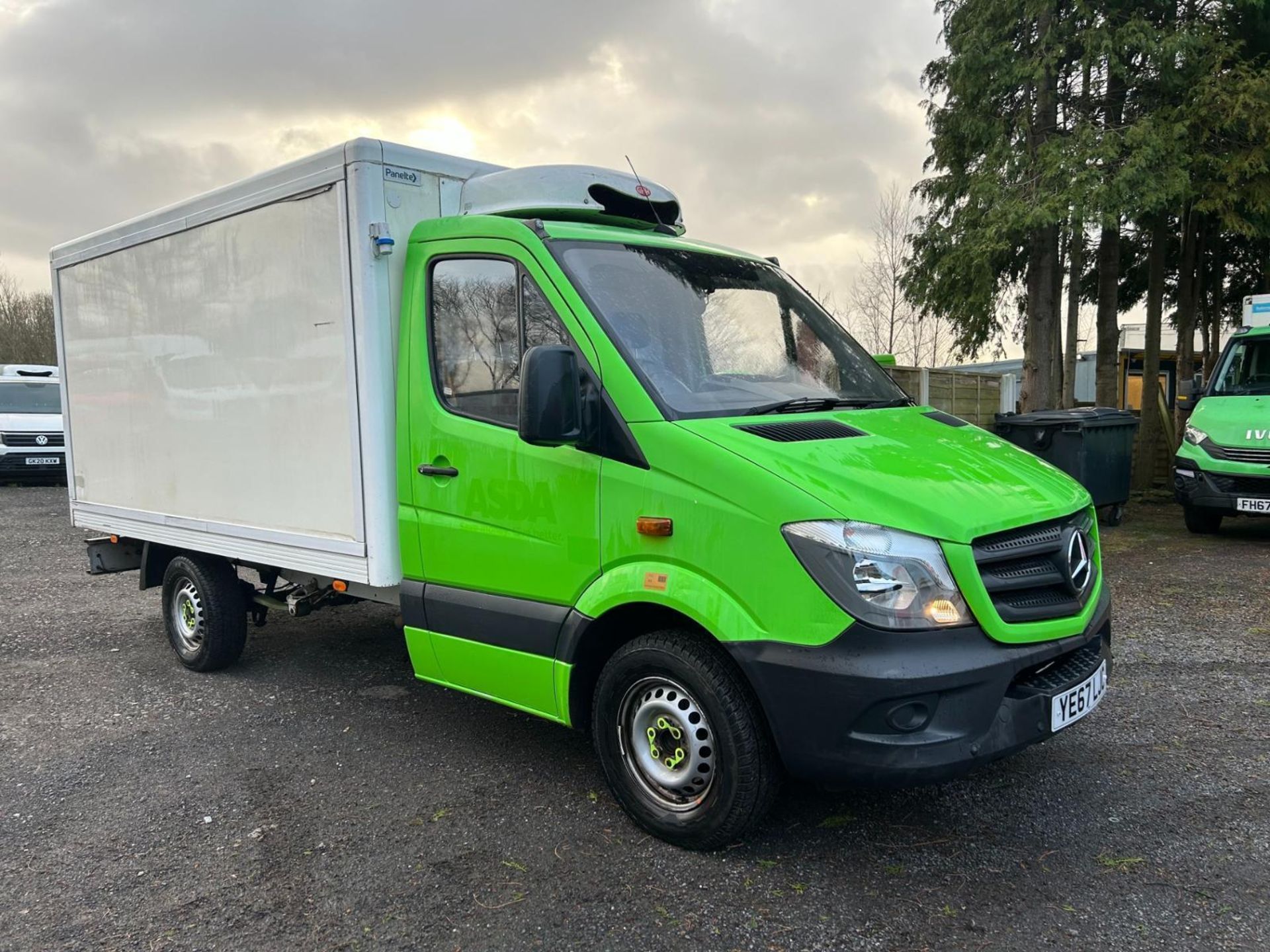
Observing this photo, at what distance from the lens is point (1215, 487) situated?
9.45 m

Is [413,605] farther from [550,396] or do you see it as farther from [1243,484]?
[1243,484]

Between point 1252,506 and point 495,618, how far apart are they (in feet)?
28.1

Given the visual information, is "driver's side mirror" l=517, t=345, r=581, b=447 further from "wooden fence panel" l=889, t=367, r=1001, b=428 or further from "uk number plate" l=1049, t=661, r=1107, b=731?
"wooden fence panel" l=889, t=367, r=1001, b=428

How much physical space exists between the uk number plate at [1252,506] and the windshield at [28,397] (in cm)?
1753

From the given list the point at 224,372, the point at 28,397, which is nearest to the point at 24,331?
the point at 28,397

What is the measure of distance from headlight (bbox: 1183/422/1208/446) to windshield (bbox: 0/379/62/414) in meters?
17.1

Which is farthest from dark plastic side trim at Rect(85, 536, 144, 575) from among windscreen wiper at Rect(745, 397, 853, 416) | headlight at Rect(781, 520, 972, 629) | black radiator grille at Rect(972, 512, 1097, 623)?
black radiator grille at Rect(972, 512, 1097, 623)

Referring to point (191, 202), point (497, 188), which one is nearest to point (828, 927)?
point (497, 188)

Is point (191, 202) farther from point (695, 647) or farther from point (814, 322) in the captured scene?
point (695, 647)

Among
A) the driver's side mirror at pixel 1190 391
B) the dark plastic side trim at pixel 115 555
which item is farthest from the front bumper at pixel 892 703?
the driver's side mirror at pixel 1190 391

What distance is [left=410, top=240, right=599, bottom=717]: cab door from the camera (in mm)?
3605

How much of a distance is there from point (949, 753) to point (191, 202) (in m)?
Result: 4.71

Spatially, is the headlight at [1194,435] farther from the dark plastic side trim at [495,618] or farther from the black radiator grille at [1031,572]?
the dark plastic side trim at [495,618]

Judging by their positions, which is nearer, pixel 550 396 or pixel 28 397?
pixel 550 396
